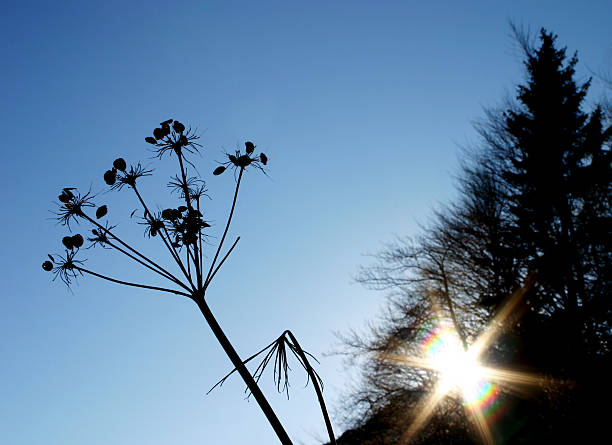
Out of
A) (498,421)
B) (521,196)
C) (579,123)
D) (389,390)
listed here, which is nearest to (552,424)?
(498,421)

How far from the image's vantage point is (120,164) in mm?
1677

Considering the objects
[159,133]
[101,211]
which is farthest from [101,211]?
[159,133]

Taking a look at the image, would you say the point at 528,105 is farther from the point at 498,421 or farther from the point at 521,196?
the point at 498,421

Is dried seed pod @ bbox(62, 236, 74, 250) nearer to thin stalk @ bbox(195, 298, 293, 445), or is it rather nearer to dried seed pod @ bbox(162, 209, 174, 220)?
dried seed pod @ bbox(162, 209, 174, 220)

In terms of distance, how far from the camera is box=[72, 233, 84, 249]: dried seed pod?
1.61 m

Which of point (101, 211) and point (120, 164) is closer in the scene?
point (101, 211)

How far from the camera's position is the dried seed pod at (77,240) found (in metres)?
1.61

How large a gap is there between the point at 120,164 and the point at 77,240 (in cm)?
34

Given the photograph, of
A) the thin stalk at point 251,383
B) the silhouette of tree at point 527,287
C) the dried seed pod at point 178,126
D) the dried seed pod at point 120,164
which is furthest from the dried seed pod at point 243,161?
the silhouette of tree at point 527,287

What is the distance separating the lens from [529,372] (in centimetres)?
1427

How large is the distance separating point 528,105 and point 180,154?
2056 cm

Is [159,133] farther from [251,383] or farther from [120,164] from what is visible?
[251,383]

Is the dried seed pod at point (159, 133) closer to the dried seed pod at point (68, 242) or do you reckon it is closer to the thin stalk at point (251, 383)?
the dried seed pod at point (68, 242)

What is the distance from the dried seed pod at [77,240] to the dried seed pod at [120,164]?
30 centimetres
